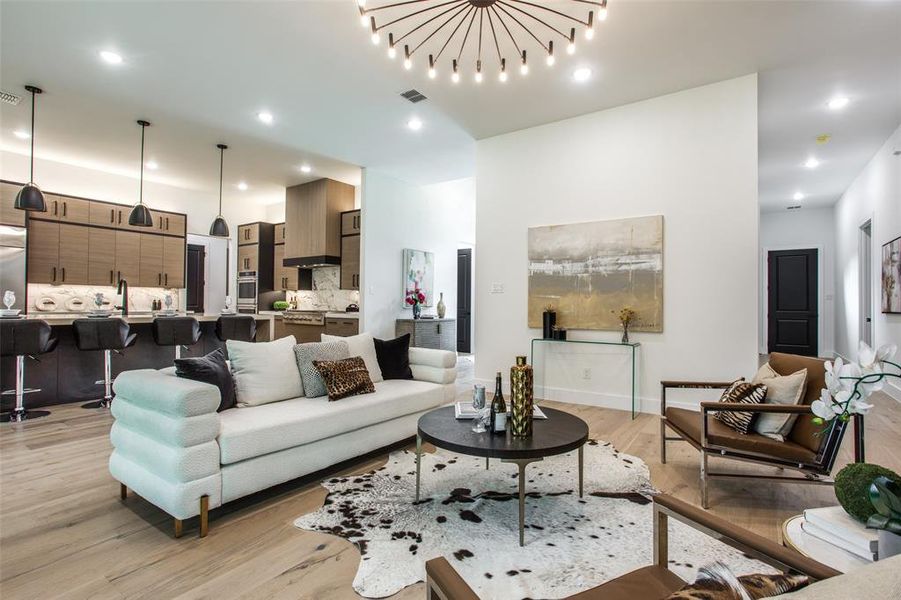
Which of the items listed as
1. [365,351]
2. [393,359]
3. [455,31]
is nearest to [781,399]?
[393,359]

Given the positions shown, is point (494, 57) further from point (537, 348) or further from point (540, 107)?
point (537, 348)

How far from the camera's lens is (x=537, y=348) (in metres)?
5.13

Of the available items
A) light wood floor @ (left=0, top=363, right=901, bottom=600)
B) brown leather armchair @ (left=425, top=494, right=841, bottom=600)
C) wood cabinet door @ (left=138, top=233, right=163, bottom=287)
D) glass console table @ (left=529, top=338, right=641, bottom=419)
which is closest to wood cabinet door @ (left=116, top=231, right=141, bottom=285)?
wood cabinet door @ (left=138, top=233, right=163, bottom=287)

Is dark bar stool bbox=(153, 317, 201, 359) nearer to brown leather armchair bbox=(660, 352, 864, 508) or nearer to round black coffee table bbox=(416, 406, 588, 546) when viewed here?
round black coffee table bbox=(416, 406, 588, 546)

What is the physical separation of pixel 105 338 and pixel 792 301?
444 inches

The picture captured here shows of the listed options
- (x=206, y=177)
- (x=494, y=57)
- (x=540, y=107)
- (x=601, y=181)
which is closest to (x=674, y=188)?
(x=601, y=181)

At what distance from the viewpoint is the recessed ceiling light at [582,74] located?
3.92m

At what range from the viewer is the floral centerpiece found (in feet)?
23.7

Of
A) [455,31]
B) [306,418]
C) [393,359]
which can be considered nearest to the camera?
[306,418]

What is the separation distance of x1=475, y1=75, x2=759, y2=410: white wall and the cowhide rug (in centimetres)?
173

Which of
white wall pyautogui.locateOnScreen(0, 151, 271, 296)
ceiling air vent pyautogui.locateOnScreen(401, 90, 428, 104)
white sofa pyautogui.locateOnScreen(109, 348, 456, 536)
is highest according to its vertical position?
ceiling air vent pyautogui.locateOnScreen(401, 90, 428, 104)

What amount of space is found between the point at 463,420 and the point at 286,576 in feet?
3.80

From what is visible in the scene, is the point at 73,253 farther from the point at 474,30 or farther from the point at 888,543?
the point at 888,543

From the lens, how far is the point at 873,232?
232 inches
